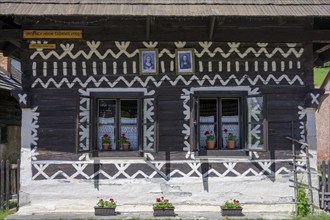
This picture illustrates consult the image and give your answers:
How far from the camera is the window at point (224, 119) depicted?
903cm

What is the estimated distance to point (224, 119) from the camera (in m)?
9.35

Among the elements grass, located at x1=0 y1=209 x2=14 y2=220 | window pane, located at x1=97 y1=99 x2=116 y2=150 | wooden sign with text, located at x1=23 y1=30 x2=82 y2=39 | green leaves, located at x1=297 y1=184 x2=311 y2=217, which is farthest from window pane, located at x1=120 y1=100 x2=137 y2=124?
green leaves, located at x1=297 y1=184 x2=311 y2=217

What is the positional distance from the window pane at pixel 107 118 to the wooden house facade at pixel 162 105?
22 millimetres

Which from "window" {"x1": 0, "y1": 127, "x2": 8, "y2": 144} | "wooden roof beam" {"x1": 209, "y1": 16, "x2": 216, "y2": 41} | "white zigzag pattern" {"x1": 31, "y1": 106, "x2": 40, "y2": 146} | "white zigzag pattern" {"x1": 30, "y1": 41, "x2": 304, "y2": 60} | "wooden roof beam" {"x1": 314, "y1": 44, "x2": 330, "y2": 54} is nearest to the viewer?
"wooden roof beam" {"x1": 209, "y1": 16, "x2": 216, "y2": 41}

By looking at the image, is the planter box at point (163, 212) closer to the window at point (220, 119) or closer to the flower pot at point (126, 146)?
the flower pot at point (126, 146)

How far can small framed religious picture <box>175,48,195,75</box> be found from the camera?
9180 mm

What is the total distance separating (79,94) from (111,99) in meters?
0.71

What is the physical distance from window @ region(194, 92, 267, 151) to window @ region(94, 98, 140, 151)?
1387 mm

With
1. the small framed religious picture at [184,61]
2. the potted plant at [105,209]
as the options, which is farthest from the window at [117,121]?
the potted plant at [105,209]

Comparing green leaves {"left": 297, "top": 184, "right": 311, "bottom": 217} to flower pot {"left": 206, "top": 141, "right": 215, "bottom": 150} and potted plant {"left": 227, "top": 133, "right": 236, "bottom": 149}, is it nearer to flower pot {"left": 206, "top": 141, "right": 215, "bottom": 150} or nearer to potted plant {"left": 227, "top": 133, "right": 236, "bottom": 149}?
potted plant {"left": 227, "top": 133, "right": 236, "bottom": 149}

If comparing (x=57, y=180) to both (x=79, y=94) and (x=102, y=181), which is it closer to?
(x=102, y=181)

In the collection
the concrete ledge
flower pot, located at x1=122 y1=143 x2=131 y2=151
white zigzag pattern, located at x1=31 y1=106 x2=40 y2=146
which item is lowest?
the concrete ledge

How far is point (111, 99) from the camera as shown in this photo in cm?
930

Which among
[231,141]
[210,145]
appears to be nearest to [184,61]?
[210,145]
